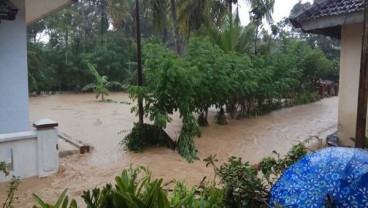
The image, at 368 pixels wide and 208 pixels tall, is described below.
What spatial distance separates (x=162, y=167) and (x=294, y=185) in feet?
15.9

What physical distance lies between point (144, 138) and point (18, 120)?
303cm

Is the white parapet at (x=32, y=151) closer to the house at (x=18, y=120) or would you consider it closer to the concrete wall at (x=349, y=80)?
the house at (x=18, y=120)

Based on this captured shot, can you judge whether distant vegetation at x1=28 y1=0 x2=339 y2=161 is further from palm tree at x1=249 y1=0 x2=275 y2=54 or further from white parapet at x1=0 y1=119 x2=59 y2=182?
white parapet at x1=0 y1=119 x2=59 y2=182

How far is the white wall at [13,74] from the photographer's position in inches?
271

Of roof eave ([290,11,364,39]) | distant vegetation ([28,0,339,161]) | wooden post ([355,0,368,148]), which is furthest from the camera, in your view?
distant vegetation ([28,0,339,161])

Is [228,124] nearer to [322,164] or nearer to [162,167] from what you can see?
[162,167]

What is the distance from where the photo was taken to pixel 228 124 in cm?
1309

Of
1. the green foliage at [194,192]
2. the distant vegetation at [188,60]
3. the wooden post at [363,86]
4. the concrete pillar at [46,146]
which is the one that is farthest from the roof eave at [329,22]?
the concrete pillar at [46,146]

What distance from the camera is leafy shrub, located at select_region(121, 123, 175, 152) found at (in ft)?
29.5

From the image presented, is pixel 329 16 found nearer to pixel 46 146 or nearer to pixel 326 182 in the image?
pixel 326 182

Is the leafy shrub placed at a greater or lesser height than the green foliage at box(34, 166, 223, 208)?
lesser

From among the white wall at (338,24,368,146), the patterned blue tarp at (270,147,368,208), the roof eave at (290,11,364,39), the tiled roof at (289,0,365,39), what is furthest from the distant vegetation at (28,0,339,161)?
the patterned blue tarp at (270,147,368,208)

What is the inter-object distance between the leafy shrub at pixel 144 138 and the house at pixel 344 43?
434cm

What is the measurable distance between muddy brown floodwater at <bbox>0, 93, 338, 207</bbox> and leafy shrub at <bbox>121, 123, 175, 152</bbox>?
0.21 meters
